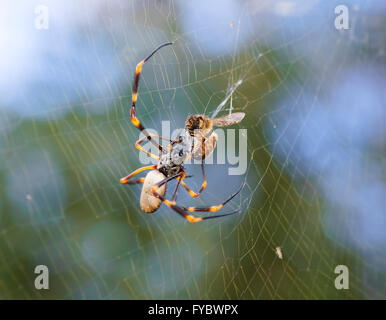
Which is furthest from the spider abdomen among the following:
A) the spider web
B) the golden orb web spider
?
the spider web

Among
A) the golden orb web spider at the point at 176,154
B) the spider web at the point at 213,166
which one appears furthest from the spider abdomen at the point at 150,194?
the spider web at the point at 213,166

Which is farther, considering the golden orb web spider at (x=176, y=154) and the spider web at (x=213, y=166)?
the spider web at (x=213, y=166)

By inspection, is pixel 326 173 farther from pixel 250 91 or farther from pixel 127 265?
pixel 127 265

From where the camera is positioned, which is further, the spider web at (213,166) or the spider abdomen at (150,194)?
the spider web at (213,166)

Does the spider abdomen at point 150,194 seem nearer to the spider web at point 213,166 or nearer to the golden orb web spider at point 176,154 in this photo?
the golden orb web spider at point 176,154

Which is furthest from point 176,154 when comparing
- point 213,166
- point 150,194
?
point 213,166

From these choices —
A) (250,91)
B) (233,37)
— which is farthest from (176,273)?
(233,37)
